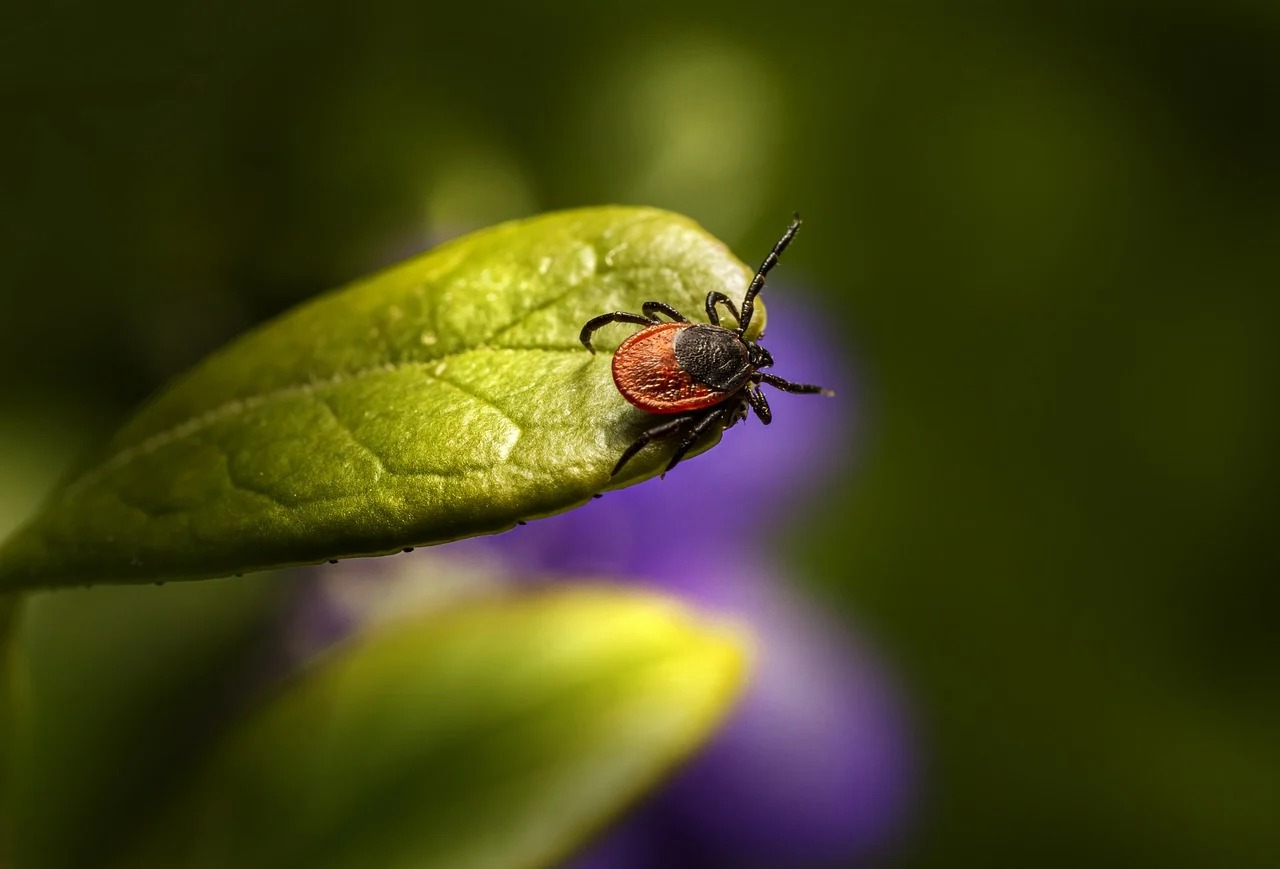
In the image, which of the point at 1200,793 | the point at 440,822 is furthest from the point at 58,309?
the point at 1200,793

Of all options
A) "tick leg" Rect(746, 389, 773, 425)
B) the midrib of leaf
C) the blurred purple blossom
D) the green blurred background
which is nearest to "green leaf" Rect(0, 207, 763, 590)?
the midrib of leaf

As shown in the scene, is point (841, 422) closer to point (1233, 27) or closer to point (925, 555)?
point (925, 555)

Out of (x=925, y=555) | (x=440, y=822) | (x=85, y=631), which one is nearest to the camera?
(x=440, y=822)

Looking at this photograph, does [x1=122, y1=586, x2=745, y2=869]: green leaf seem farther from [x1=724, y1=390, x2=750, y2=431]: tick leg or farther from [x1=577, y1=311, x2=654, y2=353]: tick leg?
[x1=577, y1=311, x2=654, y2=353]: tick leg

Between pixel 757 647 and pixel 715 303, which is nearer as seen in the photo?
pixel 715 303

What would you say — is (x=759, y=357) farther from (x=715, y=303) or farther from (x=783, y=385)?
(x=715, y=303)

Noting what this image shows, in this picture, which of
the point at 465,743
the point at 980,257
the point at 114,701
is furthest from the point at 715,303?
the point at 980,257
